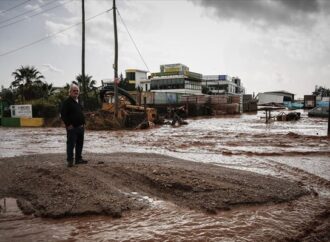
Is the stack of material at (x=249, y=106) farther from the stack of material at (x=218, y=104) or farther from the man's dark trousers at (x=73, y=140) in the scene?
the man's dark trousers at (x=73, y=140)

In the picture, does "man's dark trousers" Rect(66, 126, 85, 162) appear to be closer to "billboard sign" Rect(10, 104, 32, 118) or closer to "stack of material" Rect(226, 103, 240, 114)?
"billboard sign" Rect(10, 104, 32, 118)

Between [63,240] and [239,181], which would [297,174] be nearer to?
[239,181]

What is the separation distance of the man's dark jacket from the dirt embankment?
944mm

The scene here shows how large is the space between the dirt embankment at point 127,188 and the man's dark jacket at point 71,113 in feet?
3.10

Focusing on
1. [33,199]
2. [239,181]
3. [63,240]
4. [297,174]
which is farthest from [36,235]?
[297,174]

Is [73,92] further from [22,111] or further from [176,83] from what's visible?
[176,83]

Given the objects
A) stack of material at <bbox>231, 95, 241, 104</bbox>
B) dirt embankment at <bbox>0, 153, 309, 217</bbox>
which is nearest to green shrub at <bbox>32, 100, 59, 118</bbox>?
dirt embankment at <bbox>0, 153, 309, 217</bbox>

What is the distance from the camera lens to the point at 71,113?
6098mm

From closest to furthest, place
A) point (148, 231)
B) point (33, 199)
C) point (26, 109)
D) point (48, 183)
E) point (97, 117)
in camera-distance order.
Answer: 1. point (148, 231)
2. point (33, 199)
3. point (48, 183)
4. point (97, 117)
5. point (26, 109)

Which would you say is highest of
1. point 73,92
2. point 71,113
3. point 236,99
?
point 236,99

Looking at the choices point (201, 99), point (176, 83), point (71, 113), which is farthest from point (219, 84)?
point (71, 113)

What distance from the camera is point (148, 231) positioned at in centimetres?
338

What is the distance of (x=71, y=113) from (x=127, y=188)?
2293 mm

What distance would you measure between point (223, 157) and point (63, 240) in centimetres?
594
